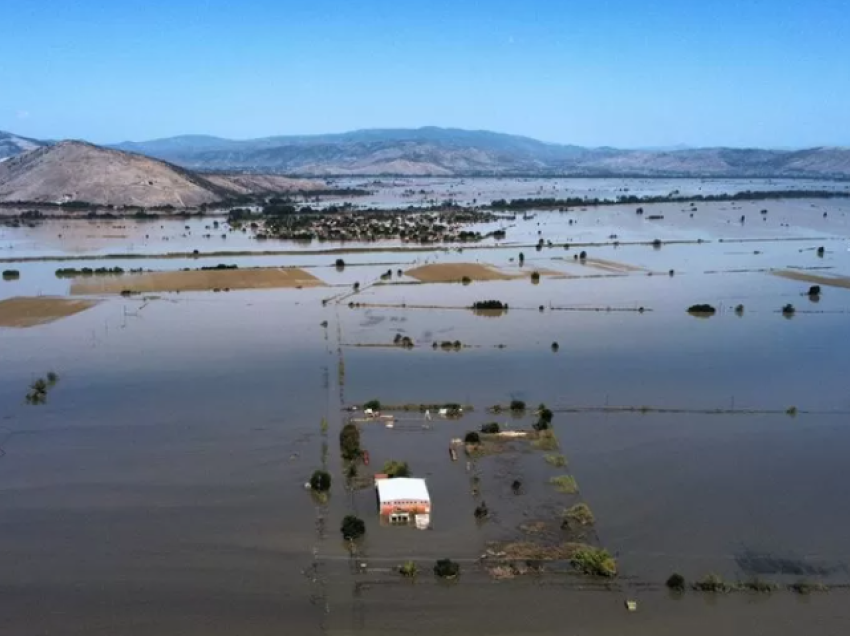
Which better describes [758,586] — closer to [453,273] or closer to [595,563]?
[595,563]

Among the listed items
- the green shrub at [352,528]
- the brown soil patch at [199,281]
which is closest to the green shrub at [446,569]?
the green shrub at [352,528]

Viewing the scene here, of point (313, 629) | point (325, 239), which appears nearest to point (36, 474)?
point (313, 629)

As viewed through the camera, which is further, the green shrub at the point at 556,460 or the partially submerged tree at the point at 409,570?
the green shrub at the point at 556,460

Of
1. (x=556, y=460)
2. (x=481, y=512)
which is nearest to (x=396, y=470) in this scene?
(x=481, y=512)

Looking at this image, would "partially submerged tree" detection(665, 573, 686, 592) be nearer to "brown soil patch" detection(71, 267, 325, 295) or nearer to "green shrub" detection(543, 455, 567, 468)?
"green shrub" detection(543, 455, 567, 468)

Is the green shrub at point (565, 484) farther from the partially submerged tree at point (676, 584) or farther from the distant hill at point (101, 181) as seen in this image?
the distant hill at point (101, 181)

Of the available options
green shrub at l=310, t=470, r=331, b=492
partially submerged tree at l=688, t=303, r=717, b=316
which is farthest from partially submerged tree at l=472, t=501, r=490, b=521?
partially submerged tree at l=688, t=303, r=717, b=316
